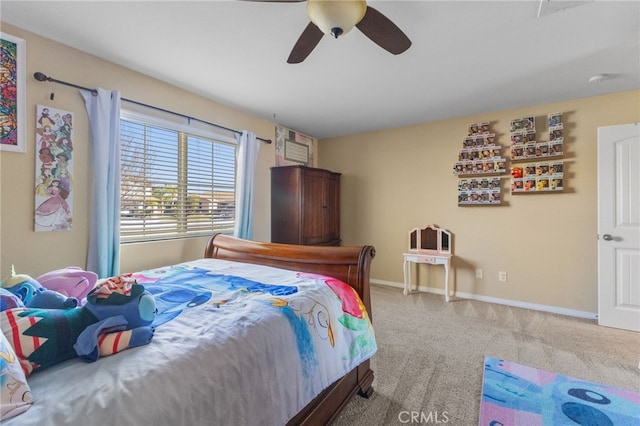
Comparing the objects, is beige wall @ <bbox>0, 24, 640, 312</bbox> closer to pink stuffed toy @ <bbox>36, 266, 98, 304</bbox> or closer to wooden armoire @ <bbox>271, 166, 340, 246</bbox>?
wooden armoire @ <bbox>271, 166, 340, 246</bbox>

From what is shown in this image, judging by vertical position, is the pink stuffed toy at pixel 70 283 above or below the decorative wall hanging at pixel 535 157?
below

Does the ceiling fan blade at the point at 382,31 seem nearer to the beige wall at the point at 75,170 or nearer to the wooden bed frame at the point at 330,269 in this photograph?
the wooden bed frame at the point at 330,269

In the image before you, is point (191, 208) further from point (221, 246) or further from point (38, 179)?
point (38, 179)

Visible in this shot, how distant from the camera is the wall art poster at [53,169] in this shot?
196 cm

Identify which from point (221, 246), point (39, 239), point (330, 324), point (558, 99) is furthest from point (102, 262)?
point (558, 99)

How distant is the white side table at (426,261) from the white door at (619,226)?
4.64 feet

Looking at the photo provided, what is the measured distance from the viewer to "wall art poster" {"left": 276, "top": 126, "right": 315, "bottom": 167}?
4.07 meters

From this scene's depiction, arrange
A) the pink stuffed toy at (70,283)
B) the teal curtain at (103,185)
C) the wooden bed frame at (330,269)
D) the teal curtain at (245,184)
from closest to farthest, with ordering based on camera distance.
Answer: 1. the pink stuffed toy at (70,283)
2. the wooden bed frame at (330,269)
3. the teal curtain at (103,185)
4. the teal curtain at (245,184)

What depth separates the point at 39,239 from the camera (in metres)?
1.98

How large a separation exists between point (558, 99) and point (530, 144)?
1.71 ft

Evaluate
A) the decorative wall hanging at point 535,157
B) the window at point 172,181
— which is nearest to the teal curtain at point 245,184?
the window at point 172,181

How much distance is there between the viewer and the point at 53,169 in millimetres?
2014

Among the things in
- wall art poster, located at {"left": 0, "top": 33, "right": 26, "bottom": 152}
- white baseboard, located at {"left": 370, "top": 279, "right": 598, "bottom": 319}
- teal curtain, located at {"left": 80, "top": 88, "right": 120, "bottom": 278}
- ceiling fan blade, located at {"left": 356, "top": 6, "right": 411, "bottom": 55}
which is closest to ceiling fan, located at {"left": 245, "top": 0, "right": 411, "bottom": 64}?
ceiling fan blade, located at {"left": 356, "top": 6, "right": 411, "bottom": 55}

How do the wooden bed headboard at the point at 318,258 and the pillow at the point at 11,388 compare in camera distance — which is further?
the wooden bed headboard at the point at 318,258
